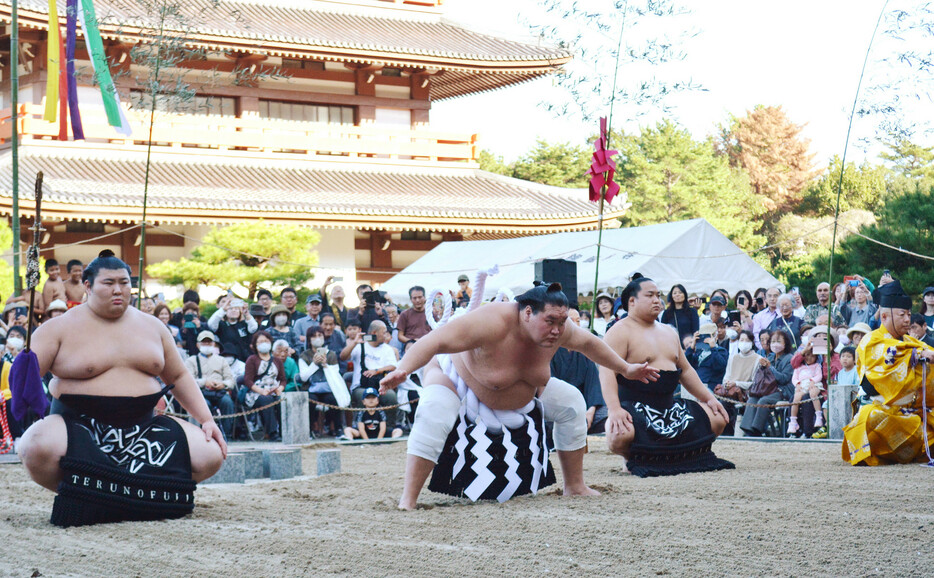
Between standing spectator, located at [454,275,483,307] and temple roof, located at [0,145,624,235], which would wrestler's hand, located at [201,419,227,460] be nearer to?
standing spectator, located at [454,275,483,307]

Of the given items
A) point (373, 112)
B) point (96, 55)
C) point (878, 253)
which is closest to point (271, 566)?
point (96, 55)

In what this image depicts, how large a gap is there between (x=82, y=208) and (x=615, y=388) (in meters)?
9.69

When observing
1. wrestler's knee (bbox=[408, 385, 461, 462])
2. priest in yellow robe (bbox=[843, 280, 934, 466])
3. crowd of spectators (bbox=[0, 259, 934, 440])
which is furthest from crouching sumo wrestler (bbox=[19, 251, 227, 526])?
crowd of spectators (bbox=[0, 259, 934, 440])

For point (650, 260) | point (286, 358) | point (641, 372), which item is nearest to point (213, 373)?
point (286, 358)

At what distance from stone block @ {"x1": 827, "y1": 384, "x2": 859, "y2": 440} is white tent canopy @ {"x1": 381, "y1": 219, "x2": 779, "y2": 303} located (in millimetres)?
3633

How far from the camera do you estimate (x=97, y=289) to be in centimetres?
358

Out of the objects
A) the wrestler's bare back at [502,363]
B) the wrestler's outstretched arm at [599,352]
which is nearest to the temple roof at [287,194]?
the wrestler's bare back at [502,363]

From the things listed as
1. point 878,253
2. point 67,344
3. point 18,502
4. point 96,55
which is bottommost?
point 18,502

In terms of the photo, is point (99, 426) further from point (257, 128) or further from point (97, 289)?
point (257, 128)

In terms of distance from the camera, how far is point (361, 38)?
1548cm

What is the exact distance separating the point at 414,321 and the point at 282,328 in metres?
1.00

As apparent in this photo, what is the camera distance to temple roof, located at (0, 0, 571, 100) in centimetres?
1405

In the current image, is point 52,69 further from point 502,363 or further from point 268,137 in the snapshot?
point 502,363

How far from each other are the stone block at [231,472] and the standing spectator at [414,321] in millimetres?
2954
